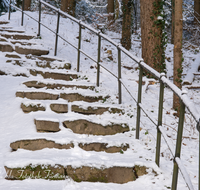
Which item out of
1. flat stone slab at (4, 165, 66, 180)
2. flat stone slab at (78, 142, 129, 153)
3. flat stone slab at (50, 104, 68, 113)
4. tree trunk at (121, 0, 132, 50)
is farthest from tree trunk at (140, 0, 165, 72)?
flat stone slab at (4, 165, 66, 180)

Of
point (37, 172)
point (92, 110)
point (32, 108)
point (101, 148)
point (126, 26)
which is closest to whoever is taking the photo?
point (37, 172)

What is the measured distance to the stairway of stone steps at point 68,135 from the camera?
2.67 metres

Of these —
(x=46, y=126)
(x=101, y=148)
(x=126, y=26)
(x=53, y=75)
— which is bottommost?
(x=101, y=148)

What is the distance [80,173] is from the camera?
270 centimetres

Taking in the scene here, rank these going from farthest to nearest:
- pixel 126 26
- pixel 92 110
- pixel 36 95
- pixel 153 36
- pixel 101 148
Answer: pixel 126 26 → pixel 153 36 → pixel 36 95 → pixel 92 110 → pixel 101 148

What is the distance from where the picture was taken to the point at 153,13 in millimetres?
6316

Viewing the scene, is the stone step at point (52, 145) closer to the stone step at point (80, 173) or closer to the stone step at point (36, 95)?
the stone step at point (80, 173)

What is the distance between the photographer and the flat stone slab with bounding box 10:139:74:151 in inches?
117

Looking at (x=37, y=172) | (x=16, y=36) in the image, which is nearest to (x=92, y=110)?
(x=37, y=172)

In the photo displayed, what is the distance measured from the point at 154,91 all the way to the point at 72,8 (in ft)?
25.4

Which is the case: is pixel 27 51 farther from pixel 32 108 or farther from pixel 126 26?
pixel 126 26

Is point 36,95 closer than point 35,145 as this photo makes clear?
No

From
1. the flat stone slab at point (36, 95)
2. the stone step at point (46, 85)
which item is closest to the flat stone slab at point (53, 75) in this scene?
the stone step at point (46, 85)

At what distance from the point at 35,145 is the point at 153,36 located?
14.6 feet
